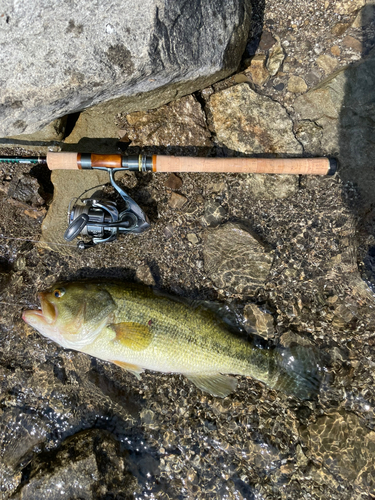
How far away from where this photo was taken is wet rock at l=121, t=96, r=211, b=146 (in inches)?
153

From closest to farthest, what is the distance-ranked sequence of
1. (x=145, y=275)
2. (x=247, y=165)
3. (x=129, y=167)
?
(x=129, y=167) → (x=247, y=165) → (x=145, y=275)

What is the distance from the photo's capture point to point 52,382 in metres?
4.07

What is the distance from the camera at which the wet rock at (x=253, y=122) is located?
12.6 feet

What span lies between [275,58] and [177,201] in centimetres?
196

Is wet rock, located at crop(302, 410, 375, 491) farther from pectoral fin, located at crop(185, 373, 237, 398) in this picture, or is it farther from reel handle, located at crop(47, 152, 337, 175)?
reel handle, located at crop(47, 152, 337, 175)

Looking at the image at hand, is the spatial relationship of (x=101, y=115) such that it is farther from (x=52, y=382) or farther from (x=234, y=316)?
(x=52, y=382)

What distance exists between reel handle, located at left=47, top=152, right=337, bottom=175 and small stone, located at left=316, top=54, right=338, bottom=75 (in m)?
1.15

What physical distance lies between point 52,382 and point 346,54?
5.07m

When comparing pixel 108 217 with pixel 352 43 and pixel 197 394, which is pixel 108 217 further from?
pixel 352 43

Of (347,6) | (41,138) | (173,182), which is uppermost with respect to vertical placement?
(347,6)

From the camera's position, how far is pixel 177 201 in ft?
13.0

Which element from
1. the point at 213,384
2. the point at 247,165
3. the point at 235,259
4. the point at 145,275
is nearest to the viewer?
the point at 247,165

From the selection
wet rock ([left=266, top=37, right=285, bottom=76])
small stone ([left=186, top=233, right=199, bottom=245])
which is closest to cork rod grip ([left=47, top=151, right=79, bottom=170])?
small stone ([left=186, top=233, right=199, bottom=245])

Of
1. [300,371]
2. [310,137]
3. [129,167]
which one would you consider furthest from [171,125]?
[300,371]
